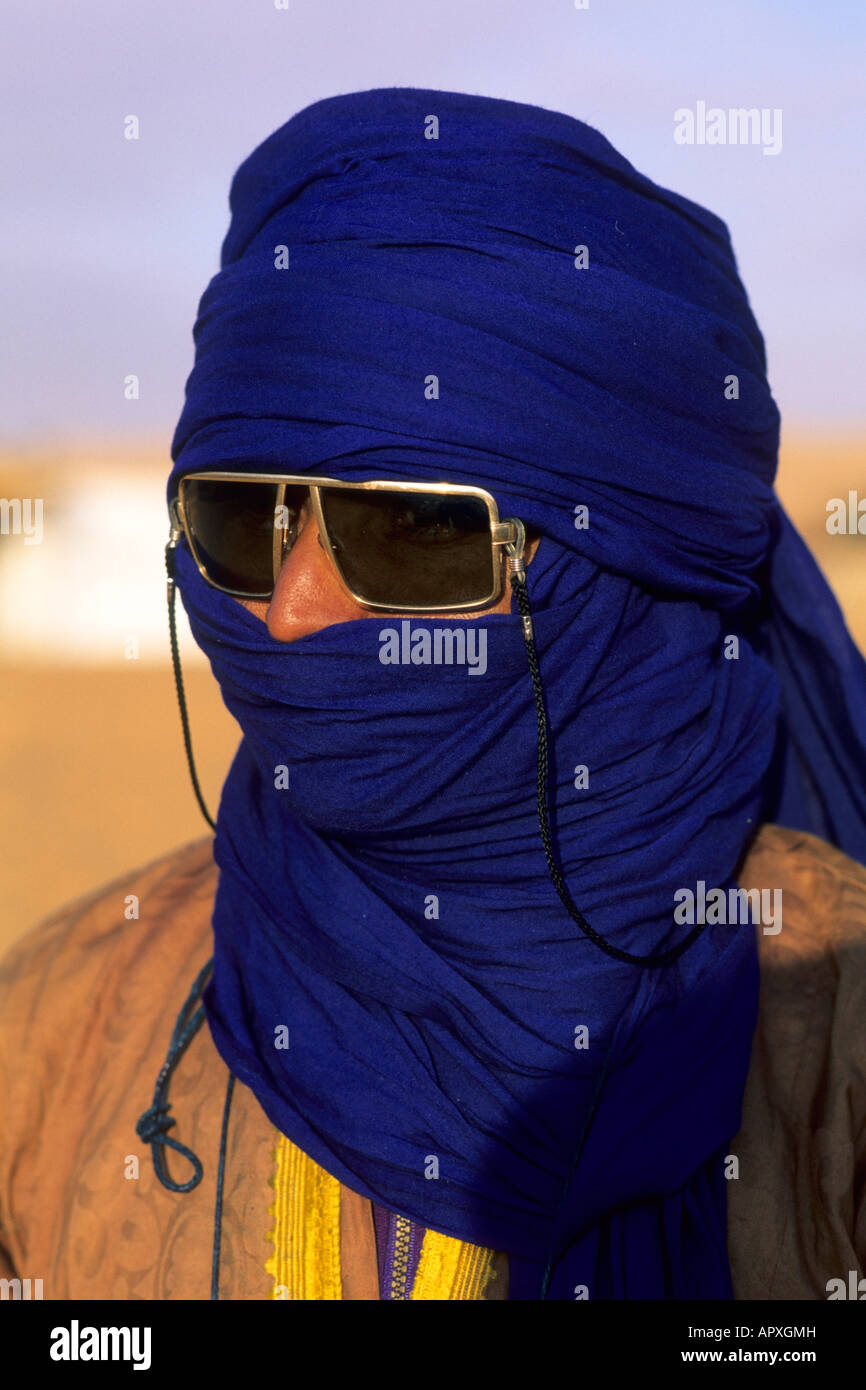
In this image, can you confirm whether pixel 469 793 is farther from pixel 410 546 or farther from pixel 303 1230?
pixel 303 1230

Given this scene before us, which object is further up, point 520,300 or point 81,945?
point 520,300

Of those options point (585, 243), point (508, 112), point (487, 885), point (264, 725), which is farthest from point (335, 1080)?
point (508, 112)

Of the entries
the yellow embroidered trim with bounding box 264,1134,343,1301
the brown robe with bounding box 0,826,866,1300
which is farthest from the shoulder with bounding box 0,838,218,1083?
the yellow embroidered trim with bounding box 264,1134,343,1301

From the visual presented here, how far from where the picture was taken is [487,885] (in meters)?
1.90

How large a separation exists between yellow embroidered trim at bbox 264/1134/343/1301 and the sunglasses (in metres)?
0.82

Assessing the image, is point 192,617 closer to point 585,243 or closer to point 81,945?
point 81,945

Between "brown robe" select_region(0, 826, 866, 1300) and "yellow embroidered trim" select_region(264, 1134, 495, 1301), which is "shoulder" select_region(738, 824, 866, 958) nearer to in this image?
"brown robe" select_region(0, 826, 866, 1300)

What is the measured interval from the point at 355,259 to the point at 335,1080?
1.17 metres

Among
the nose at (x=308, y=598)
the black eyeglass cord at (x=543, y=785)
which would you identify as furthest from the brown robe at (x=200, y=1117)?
the nose at (x=308, y=598)

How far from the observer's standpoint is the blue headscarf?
177cm

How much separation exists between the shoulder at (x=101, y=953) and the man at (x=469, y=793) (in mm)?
117

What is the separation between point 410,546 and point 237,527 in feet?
0.96

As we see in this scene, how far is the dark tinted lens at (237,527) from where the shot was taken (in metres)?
1.91
